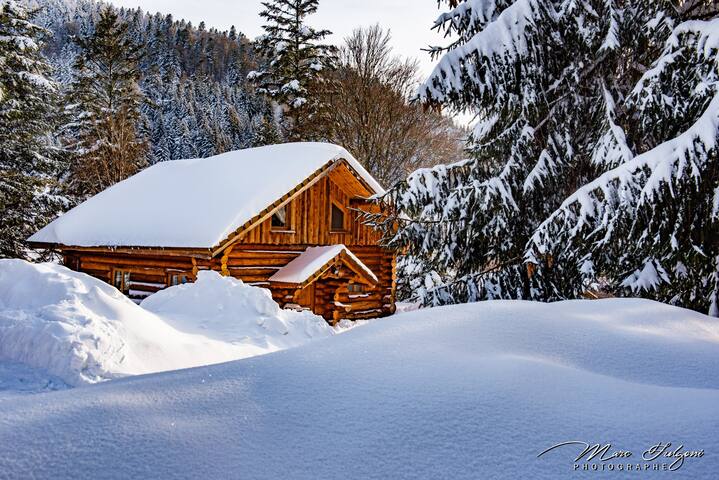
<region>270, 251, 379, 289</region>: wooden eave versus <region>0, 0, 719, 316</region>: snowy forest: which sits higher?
<region>0, 0, 719, 316</region>: snowy forest

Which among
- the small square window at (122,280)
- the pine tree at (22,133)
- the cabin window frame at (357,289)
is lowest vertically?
the cabin window frame at (357,289)

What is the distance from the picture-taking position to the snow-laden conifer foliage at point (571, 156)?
716 cm

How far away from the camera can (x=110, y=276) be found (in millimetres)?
18359

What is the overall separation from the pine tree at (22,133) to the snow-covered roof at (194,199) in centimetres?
192

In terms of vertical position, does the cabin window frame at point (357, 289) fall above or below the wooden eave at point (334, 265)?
below

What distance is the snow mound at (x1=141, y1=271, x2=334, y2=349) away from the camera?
30.3ft

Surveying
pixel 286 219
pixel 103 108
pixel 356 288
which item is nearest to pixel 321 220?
pixel 286 219

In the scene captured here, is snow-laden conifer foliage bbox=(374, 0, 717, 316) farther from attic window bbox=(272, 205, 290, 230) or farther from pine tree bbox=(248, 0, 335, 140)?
pine tree bbox=(248, 0, 335, 140)

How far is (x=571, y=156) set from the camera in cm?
998

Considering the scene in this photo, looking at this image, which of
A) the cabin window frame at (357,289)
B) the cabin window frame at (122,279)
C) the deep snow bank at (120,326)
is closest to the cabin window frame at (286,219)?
the cabin window frame at (357,289)

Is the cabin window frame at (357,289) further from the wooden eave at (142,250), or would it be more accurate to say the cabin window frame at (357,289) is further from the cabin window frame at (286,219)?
the wooden eave at (142,250)

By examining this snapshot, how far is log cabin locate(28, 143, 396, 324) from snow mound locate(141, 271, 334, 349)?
365 centimetres

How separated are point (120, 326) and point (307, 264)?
972cm

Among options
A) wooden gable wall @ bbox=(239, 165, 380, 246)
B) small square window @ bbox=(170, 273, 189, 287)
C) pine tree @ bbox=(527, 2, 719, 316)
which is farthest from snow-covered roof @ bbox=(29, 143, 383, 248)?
pine tree @ bbox=(527, 2, 719, 316)
